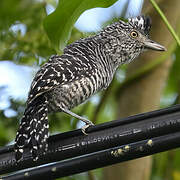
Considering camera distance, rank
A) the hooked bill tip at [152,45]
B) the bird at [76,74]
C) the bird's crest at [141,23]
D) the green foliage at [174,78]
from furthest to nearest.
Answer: the green foliage at [174,78], the bird's crest at [141,23], the hooked bill tip at [152,45], the bird at [76,74]

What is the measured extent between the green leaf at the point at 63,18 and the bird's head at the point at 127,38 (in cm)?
109

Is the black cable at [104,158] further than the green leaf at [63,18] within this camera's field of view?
No

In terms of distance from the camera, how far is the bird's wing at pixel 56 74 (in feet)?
10.8

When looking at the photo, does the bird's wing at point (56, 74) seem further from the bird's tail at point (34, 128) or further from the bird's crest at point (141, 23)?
the bird's crest at point (141, 23)

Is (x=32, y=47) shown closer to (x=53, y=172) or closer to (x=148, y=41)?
(x=148, y=41)

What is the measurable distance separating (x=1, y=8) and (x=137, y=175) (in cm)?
173

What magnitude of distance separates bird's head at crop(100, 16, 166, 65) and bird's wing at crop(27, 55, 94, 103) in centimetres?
69

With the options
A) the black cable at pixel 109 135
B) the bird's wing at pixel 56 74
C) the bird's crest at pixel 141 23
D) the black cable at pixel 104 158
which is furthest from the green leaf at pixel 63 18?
the bird's crest at pixel 141 23

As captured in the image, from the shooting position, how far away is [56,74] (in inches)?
133

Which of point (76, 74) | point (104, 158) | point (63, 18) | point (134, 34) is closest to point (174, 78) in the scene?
point (134, 34)

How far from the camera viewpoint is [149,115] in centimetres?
253

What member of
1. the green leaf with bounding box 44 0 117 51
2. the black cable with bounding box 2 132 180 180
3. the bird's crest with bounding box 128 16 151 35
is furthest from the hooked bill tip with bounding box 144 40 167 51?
the black cable with bounding box 2 132 180 180

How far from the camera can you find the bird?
10.6ft

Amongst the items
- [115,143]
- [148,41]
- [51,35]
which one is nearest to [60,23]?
[51,35]
